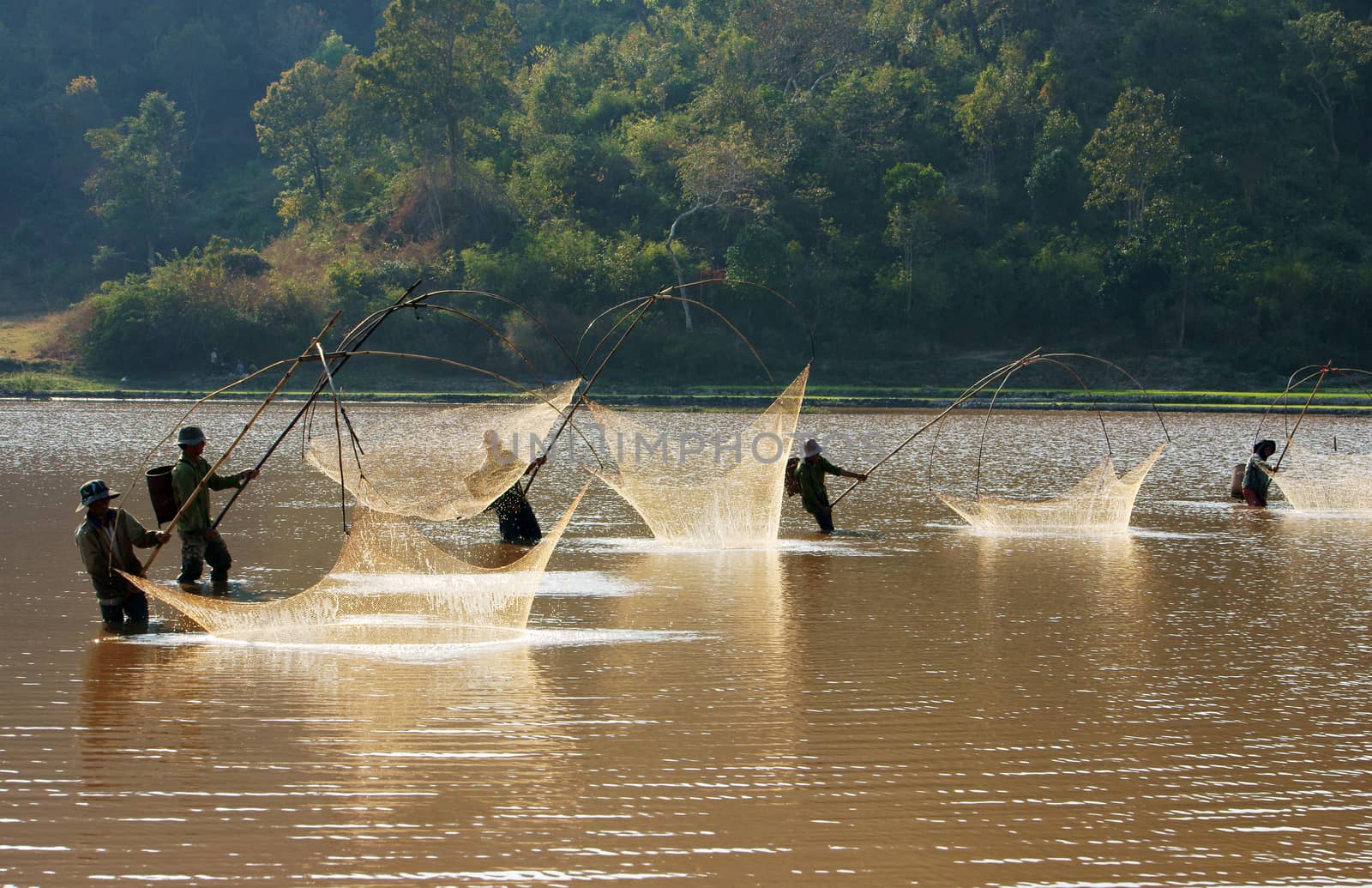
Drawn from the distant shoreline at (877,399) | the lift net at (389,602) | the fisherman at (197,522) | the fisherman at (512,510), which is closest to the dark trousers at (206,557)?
Answer: the fisherman at (197,522)

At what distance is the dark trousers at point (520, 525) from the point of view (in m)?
14.3

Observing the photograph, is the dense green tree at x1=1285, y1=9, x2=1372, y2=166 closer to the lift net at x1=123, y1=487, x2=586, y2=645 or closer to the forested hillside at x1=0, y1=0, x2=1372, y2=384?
the forested hillside at x1=0, y1=0, x2=1372, y2=384

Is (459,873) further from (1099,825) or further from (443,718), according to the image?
(1099,825)

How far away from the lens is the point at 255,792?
6398 millimetres

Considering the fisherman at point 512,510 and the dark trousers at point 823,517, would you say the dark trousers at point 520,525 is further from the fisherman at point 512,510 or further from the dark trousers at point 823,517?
the dark trousers at point 823,517

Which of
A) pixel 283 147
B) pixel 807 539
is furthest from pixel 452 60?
pixel 807 539

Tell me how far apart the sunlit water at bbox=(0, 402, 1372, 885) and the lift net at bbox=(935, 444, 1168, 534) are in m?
2.19

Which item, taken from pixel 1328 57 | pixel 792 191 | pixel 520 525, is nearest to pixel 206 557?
pixel 520 525

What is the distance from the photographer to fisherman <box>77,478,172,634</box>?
938 cm

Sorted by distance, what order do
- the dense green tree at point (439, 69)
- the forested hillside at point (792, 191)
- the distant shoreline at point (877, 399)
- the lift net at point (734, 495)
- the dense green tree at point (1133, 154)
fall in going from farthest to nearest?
the dense green tree at point (439, 69), the dense green tree at point (1133, 154), the forested hillside at point (792, 191), the distant shoreline at point (877, 399), the lift net at point (734, 495)

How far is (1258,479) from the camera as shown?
1772 centimetres

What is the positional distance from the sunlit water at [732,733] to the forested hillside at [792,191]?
118 ft

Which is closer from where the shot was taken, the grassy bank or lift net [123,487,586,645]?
lift net [123,487,586,645]

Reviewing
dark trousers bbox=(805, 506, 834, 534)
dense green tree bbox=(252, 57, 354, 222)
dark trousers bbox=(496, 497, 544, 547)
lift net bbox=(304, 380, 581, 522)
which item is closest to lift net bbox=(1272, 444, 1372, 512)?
dark trousers bbox=(805, 506, 834, 534)
